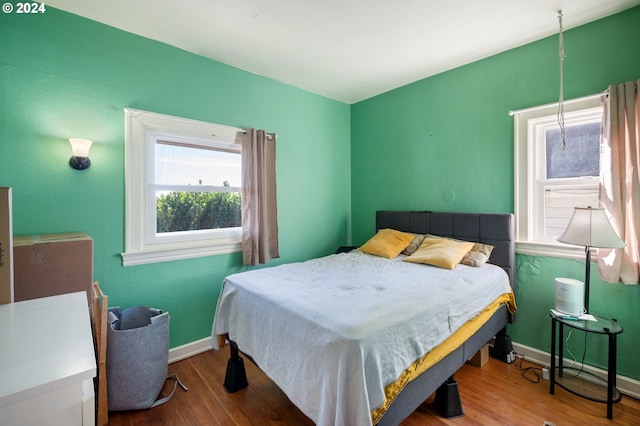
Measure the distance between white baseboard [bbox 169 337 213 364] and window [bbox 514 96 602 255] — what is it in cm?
303

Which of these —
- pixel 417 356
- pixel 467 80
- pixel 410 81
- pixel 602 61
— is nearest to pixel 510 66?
pixel 467 80

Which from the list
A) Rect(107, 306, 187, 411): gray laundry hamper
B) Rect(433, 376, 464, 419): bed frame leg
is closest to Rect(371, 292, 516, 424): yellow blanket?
Rect(433, 376, 464, 419): bed frame leg

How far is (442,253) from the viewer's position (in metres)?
2.47

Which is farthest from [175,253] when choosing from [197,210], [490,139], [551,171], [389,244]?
[551,171]

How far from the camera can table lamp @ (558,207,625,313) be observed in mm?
1812

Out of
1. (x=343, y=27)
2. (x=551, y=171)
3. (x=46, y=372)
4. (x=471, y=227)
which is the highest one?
(x=343, y=27)

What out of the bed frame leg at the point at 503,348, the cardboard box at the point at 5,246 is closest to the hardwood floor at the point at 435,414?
the bed frame leg at the point at 503,348

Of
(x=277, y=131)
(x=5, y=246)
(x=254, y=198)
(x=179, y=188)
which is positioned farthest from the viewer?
(x=277, y=131)

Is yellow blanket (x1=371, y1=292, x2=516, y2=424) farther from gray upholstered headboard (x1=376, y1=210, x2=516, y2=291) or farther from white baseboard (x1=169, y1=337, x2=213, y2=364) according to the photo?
white baseboard (x1=169, y1=337, x2=213, y2=364)

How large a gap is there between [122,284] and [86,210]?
63cm

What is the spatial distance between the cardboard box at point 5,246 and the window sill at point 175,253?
1166mm

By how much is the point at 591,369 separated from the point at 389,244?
1801 mm

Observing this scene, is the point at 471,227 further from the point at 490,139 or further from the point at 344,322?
the point at 344,322

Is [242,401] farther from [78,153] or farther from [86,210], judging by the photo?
[78,153]
